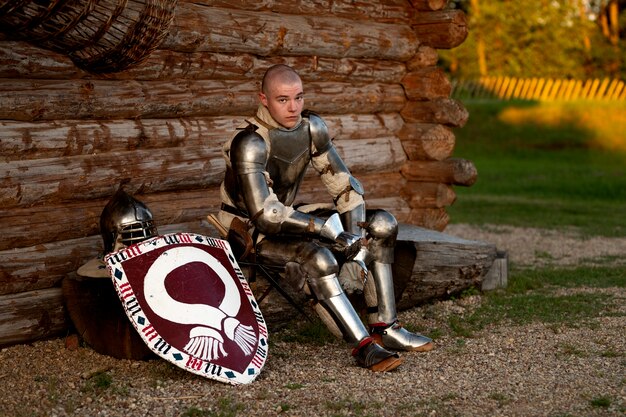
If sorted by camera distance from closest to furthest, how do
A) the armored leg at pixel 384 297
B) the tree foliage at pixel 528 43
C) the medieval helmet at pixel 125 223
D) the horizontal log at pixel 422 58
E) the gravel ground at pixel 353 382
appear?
the gravel ground at pixel 353 382 → the medieval helmet at pixel 125 223 → the armored leg at pixel 384 297 → the horizontal log at pixel 422 58 → the tree foliage at pixel 528 43

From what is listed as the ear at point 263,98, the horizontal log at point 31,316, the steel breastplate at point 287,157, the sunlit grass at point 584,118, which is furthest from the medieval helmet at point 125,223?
the sunlit grass at point 584,118

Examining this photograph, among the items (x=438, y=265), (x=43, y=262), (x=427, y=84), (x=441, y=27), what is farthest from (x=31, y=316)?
(x=441, y=27)

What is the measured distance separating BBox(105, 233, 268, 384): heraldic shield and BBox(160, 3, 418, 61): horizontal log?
182cm

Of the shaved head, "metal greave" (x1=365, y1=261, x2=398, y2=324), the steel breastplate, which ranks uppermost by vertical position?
the shaved head

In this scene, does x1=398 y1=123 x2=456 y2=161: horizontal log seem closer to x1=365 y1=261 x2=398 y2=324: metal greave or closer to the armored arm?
the armored arm

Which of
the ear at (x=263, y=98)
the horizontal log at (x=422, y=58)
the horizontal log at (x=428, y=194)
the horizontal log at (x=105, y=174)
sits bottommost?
the horizontal log at (x=428, y=194)

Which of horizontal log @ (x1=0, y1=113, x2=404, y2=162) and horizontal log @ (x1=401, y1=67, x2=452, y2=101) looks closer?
horizontal log @ (x1=0, y1=113, x2=404, y2=162)

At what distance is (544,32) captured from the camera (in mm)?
32719

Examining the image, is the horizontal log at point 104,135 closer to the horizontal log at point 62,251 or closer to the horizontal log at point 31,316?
the horizontal log at point 62,251

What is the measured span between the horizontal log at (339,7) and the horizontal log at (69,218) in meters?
1.33

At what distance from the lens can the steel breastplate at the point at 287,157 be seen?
19.6 feet

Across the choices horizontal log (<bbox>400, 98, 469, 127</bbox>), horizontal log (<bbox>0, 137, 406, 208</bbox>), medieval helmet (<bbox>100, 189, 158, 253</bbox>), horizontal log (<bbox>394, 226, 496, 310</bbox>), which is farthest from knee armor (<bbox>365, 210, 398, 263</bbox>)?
horizontal log (<bbox>400, 98, 469, 127</bbox>)

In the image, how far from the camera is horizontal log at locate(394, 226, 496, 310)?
723 centimetres

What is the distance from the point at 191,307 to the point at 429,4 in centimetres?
477
